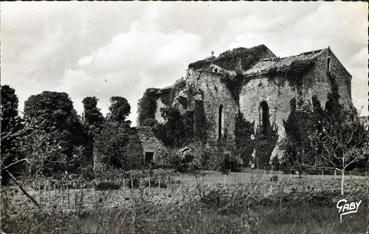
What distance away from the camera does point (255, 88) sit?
110ft

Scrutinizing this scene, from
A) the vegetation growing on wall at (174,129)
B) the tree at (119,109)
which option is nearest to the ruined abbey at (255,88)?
the vegetation growing on wall at (174,129)

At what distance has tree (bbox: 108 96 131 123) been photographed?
35.6 m

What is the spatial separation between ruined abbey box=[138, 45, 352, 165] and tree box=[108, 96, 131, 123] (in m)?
4.40

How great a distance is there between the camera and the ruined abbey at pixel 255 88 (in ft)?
99.9

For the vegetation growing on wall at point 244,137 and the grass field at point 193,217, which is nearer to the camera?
the grass field at point 193,217

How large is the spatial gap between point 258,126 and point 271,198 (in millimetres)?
21234

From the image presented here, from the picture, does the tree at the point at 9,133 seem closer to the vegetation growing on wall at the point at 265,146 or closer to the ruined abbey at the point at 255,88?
the ruined abbey at the point at 255,88

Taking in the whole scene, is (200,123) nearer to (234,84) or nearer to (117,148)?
(234,84)

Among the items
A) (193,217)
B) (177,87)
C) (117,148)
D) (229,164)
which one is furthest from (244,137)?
(193,217)

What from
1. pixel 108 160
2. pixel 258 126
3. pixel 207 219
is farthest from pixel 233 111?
pixel 207 219

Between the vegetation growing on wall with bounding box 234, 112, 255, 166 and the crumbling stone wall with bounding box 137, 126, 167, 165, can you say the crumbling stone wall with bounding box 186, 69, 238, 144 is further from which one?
the crumbling stone wall with bounding box 137, 126, 167, 165

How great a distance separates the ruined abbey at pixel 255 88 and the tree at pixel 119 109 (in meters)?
4.40

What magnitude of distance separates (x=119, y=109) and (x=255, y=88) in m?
11.8

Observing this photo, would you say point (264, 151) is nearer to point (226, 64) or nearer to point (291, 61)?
point (291, 61)
